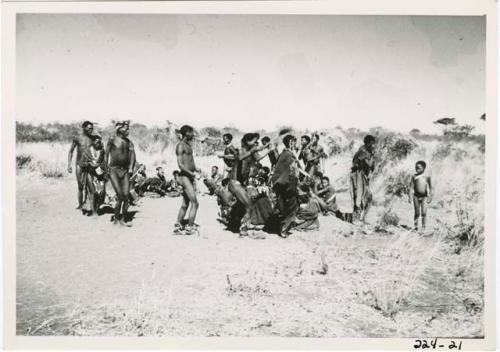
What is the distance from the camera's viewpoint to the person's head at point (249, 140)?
604 cm

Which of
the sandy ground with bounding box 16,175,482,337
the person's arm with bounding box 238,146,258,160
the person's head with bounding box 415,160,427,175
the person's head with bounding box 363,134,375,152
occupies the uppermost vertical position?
the person's head with bounding box 363,134,375,152

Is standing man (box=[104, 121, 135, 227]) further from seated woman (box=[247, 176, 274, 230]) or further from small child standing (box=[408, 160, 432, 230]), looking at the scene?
small child standing (box=[408, 160, 432, 230])

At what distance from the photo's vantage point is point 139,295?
19.3 ft

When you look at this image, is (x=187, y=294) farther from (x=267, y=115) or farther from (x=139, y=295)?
(x=267, y=115)

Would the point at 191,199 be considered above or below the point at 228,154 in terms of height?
below

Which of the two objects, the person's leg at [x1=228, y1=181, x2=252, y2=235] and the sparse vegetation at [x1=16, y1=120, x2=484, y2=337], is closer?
the sparse vegetation at [x1=16, y1=120, x2=484, y2=337]

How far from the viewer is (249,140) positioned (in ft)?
19.8

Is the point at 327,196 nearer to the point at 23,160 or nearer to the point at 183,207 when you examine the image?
the point at 183,207

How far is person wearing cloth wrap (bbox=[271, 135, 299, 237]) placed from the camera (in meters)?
6.08

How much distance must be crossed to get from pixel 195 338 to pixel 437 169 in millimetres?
3378

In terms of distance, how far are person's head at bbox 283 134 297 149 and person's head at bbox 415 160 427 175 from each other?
1450 mm

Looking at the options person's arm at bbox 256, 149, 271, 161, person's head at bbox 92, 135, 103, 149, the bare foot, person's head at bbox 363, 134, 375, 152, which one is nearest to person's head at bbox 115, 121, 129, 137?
person's head at bbox 92, 135, 103, 149

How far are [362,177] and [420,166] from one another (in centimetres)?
69

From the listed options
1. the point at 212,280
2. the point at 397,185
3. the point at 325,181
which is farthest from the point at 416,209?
the point at 212,280
